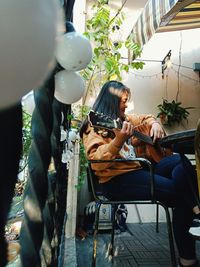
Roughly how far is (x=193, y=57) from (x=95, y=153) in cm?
312

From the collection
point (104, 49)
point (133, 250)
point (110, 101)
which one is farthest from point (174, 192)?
point (104, 49)

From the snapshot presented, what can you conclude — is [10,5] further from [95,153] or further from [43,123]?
[95,153]

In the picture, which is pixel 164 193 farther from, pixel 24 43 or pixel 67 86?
pixel 24 43

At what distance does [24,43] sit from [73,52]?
30 cm

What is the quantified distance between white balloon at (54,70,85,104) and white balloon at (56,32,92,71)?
2cm

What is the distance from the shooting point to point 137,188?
61.1 inches

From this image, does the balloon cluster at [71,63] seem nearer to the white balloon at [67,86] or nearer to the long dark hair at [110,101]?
the white balloon at [67,86]

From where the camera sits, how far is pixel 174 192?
1.57 meters

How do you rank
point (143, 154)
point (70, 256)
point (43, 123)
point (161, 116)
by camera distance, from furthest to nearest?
1. point (161, 116)
2. point (143, 154)
3. point (70, 256)
4. point (43, 123)

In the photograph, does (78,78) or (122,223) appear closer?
(78,78)

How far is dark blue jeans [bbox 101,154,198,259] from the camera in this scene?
153 centimetres

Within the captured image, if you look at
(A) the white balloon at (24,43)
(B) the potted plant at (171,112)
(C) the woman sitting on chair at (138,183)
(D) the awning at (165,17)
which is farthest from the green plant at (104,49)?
(A) the white balloon at (24,43)

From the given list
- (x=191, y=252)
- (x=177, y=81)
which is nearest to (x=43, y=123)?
(x=191, y=252)

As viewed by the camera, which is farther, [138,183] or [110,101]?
[110,101]
